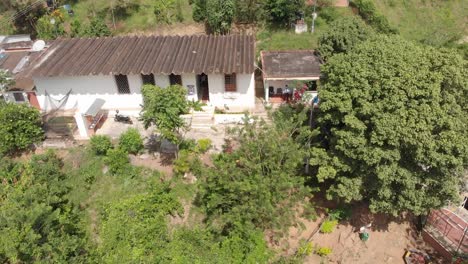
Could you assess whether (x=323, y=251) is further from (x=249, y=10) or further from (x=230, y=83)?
(x=249, y=10)

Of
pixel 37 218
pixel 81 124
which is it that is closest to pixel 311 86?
pixel 81 124

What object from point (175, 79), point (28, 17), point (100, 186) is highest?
point (28, 17)

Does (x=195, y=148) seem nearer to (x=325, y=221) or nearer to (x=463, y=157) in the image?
(x=325, y=221)

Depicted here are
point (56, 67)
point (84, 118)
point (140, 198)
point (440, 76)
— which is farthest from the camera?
point (56, 67)

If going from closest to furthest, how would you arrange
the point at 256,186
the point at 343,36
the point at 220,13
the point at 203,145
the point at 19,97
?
the point at 256,186 < the point at 203,145 < the point at 19,97 < the point at 343,36 < the point at 220,13

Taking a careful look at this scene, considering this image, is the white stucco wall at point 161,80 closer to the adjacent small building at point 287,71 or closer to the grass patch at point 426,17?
the adjacent small building at point 287,71

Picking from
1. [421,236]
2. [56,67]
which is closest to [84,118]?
[56,67]

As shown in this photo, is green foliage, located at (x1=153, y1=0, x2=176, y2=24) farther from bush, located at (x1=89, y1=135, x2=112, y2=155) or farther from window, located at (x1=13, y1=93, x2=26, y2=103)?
bush, located at (x1=89, y1=135, x2=112, y2=155)

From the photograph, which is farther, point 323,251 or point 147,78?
point 147,78
